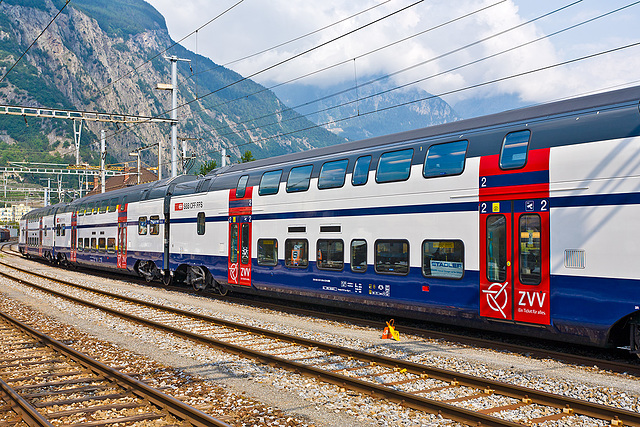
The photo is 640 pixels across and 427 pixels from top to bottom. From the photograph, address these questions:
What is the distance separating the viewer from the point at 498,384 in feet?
23.4

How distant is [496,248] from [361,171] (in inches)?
160

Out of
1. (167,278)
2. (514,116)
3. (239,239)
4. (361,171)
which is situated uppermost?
(514,116)

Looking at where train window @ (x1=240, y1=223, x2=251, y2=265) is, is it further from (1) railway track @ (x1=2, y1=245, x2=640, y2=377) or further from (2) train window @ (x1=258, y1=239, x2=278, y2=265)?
(1) railway track @ (x1=2, y1=245, x2=640, y2=377)

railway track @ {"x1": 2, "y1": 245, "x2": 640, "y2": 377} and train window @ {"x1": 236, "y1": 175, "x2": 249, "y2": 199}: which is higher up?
train window @ {"x1": 236, "y1": 175, "x2": 249, "y2": 199}

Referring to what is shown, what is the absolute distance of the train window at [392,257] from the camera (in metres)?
11.5

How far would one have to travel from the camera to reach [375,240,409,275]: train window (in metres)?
11.5

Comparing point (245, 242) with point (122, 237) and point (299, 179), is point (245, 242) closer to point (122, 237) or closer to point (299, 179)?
point (299, 179)

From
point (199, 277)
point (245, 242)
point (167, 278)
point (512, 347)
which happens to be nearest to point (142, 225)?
point (167, 278)

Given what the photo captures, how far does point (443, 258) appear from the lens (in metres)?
10.7

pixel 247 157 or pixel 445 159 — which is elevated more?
pixel 247 157

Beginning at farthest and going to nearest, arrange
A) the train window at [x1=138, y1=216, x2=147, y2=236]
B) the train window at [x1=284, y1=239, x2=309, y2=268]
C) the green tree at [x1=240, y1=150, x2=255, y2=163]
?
the green tree at [x1=240, y1=150, x2=255, y2=163], the train window at [x1=138, y1=216, x2=147, y2=236], the train window at [x1=284, y1=239, x2=309, y2=268]

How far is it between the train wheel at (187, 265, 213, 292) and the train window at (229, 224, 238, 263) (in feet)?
7.30

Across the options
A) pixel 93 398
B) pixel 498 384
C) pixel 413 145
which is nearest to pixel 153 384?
pixel 93 398

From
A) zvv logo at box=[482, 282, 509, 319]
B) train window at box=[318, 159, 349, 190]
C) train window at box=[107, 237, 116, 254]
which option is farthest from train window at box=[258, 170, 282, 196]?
train window at box=[107, 237, 116, 254]
